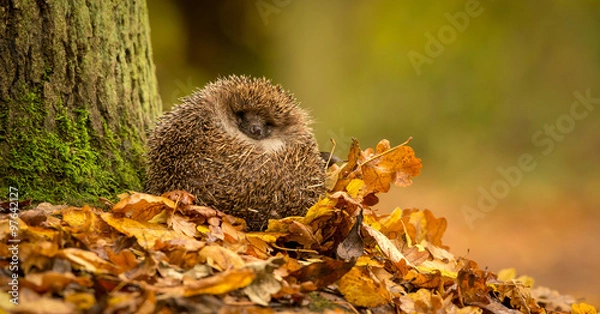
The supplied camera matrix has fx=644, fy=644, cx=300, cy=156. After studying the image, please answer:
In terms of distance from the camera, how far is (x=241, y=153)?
3443mm

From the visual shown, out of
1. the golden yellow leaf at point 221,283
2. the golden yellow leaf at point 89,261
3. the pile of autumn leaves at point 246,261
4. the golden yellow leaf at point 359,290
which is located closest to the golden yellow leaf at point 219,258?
the pile of autumn leaves at point 246,261

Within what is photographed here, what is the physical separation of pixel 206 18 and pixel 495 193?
5244mm

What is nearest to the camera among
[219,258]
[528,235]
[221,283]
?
[221,283]

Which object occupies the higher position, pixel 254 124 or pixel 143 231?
pixel 254 124

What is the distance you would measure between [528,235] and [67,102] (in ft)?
24.1

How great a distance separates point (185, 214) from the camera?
3.27 m

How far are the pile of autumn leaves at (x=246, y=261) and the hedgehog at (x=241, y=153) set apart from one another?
13 centimetres

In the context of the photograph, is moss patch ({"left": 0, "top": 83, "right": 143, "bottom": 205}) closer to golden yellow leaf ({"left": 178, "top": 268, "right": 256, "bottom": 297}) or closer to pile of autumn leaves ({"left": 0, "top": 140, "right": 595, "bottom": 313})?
pile of autumn leaves ({"left": 0, "top": 140, "right": 595, "bottom": 313})

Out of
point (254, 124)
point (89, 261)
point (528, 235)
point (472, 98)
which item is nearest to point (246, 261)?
point (89, 261)

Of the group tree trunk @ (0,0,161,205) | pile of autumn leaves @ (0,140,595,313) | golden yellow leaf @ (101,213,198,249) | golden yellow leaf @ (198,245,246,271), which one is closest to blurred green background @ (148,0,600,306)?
tree trunk @ (0,0,161,205)

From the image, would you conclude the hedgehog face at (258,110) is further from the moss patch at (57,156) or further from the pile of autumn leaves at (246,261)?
the moss patch at (57,156)

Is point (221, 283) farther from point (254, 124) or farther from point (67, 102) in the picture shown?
point (67, 102)

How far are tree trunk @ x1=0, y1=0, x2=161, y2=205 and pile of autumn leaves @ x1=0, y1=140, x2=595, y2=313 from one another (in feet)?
1.42

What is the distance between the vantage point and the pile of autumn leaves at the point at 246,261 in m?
2.31
